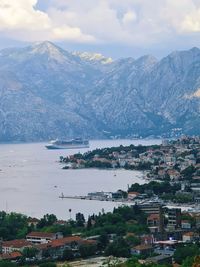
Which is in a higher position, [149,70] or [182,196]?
[149,70]

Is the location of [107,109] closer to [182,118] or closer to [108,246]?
[182,118]

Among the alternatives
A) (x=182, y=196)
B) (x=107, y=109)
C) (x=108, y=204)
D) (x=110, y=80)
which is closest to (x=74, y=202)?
(x=108, y=204)

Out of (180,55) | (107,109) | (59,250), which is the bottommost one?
(59,250)

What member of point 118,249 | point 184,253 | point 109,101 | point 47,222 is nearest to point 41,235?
point 47,222

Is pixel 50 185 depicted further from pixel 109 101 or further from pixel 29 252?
pixel 109 101

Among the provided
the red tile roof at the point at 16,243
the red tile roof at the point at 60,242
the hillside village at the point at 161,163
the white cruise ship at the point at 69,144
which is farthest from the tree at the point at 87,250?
the white cruise ship at the point at 69,144

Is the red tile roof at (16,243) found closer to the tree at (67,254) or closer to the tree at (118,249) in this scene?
the tree at (67,254)
